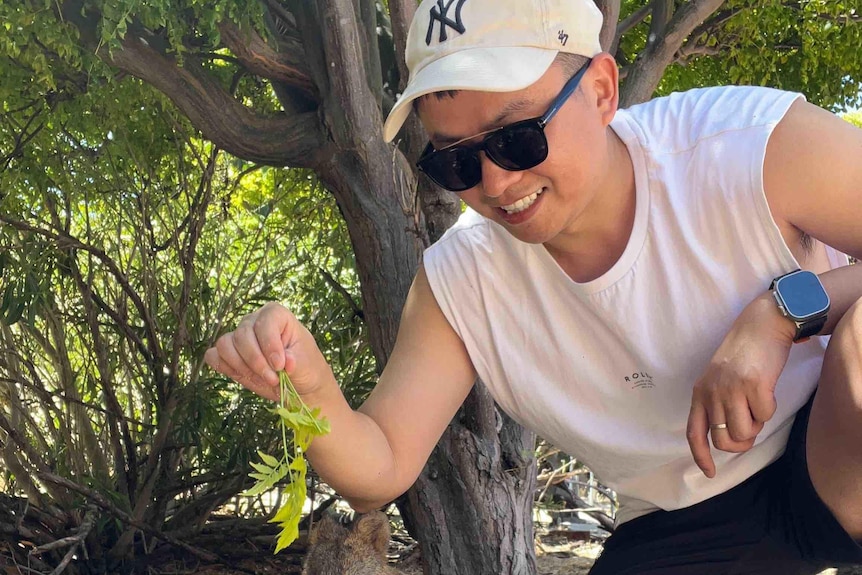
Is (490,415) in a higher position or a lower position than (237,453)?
lower

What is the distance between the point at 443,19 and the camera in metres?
1.63

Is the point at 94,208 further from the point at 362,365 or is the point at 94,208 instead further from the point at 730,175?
the point at 730,175

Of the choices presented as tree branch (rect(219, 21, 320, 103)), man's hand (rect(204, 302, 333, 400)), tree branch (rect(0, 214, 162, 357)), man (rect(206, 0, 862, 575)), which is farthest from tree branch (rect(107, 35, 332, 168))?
man's hand (rect(204, 302, 333, 400))

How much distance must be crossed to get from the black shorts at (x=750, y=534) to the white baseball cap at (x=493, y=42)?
2.67 feet

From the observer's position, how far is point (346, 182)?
300cm

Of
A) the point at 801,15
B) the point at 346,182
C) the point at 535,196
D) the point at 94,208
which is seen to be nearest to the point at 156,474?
the point at 94,208

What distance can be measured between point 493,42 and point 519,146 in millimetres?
198

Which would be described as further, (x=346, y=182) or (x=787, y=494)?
(x=346, y=182)

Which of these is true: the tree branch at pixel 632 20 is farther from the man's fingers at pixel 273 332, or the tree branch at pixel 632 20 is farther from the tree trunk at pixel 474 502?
the man's fingers at pixel 273 332

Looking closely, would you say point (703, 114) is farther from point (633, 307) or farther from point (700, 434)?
point (700, 434)

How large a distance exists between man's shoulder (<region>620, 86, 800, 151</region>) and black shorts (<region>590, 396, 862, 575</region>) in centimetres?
54

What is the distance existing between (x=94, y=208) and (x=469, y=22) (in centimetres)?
325

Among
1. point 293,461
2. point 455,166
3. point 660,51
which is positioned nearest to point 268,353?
point 293,461

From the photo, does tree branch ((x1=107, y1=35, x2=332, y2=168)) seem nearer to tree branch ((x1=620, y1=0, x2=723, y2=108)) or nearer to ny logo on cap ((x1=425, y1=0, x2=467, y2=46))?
tree branch ((x1=620, y1=0, x2=723, y2=108))
